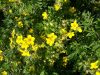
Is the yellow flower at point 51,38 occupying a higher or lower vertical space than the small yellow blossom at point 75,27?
lower

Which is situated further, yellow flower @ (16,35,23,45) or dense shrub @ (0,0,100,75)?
yellow flower @ (16,35,23,45)

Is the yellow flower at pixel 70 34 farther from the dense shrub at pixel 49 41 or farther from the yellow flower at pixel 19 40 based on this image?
the yellow flower at pixel 19 40

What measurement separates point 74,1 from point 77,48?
1.33 m

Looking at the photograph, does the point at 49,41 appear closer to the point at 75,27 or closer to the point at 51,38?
the point at 51,38

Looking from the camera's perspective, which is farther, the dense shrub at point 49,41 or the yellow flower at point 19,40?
the yellow flower at point 19,40

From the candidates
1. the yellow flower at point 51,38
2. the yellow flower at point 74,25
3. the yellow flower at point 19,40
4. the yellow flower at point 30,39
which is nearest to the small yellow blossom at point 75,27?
the yellow flower at point 74,25

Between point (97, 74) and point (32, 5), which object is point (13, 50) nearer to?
point (32, 5)

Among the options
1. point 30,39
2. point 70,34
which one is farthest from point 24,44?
point 70,34

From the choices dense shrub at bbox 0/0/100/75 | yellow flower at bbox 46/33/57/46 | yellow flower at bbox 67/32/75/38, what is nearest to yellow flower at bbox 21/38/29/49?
dense shrub at bbox 0/0/100/75

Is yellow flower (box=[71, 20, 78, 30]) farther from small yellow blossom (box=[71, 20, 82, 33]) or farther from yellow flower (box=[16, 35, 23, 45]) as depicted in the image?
yellow flower (box=[16, 35, 23, 45])

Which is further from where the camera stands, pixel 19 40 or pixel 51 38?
pixel 19 40

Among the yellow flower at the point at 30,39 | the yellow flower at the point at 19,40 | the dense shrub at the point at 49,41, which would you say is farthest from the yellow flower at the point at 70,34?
the yellow flower at the point at 19,40

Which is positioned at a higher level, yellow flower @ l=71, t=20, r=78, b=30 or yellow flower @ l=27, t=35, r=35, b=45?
yellow flower @ l=71, t=20, r=78, b=30

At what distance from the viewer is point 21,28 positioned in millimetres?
4711
